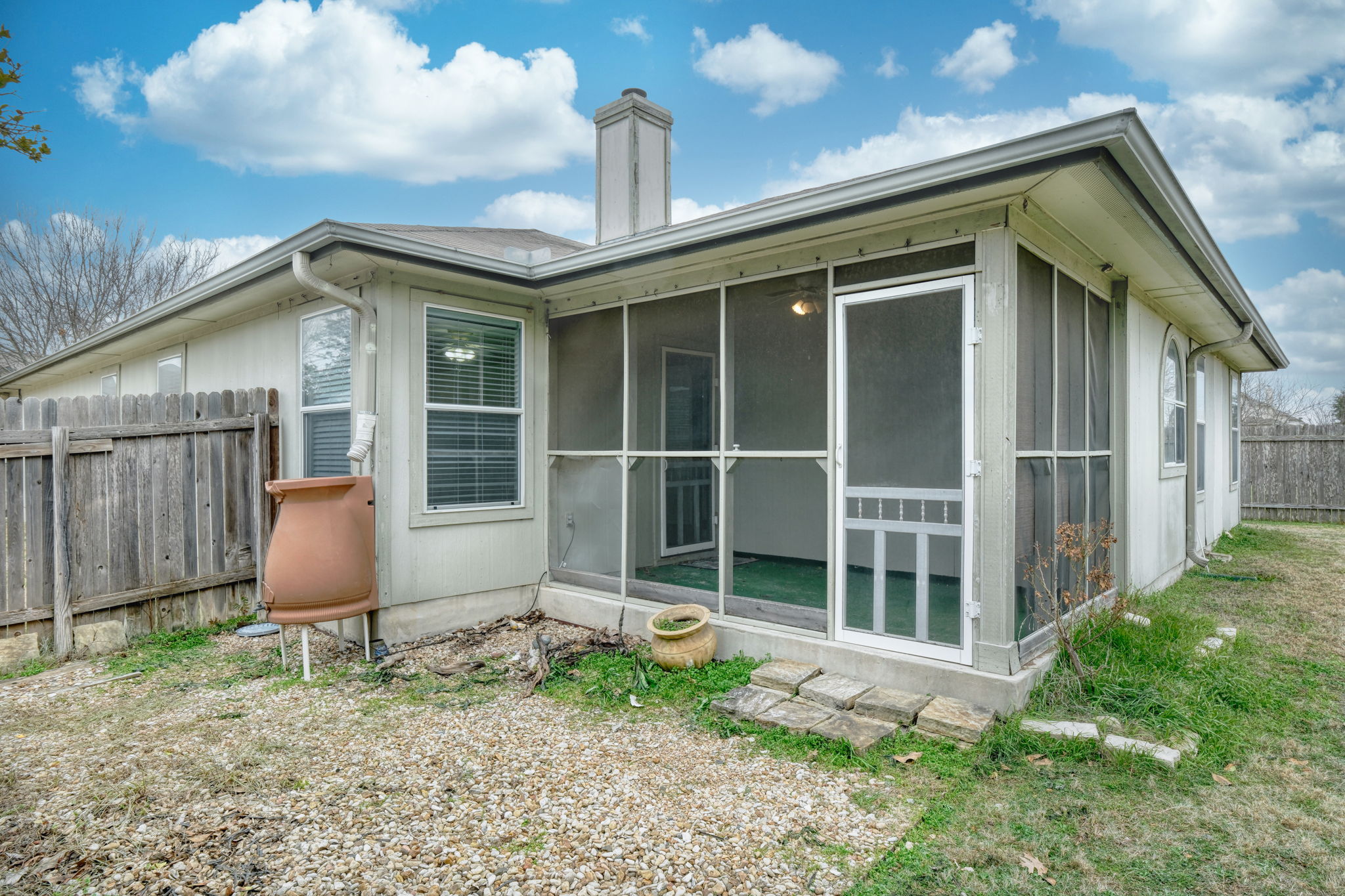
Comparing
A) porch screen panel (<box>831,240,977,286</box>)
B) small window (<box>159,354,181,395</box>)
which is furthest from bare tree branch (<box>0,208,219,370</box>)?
porch screen panel (<box>831,240,977,286</box>)

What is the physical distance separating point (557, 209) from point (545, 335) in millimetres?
Result: 20408

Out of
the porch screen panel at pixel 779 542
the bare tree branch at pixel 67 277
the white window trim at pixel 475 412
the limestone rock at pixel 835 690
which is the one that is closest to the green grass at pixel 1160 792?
the limestone rock at pixel 835 690

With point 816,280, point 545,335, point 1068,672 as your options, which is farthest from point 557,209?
point 1068,672

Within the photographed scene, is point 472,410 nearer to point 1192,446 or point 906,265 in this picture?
point 906,265

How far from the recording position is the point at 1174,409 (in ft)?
21.2

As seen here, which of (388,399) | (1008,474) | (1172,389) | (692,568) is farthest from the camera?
(1172,389)

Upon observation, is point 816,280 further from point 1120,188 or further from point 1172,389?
point 1172,389

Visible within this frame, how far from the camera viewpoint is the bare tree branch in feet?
47.9

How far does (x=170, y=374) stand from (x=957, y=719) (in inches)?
330

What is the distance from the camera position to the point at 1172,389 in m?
6.46

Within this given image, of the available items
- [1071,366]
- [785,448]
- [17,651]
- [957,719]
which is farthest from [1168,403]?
[17,651]

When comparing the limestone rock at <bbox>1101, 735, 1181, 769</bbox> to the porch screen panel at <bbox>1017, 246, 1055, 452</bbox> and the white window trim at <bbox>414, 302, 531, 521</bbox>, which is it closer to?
the porch screen panel at <bbox>1017, 246, 1055, 452</bbox>

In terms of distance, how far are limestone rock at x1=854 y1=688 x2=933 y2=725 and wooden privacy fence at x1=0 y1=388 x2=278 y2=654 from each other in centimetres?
445

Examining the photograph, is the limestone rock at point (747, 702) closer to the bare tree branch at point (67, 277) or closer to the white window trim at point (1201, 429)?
the white window trim at point (1201, 429)
